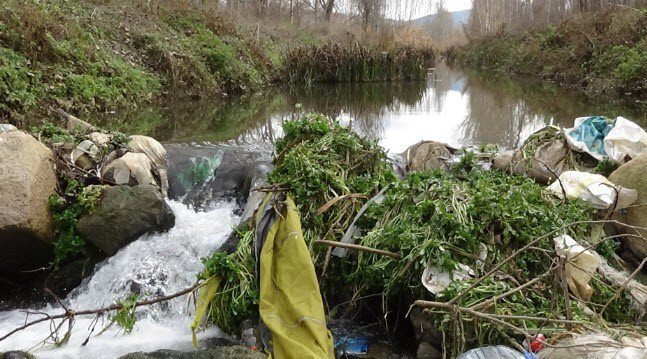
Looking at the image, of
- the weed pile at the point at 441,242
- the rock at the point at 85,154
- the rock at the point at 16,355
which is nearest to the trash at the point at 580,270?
the weed pile at the point at 441,242

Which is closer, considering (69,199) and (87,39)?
(69,199)

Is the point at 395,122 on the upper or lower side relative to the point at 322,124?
lower

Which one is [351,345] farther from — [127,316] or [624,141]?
[624,141]

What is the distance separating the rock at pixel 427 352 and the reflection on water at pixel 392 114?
377 centimetres

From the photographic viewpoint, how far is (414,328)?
3514 millimetres

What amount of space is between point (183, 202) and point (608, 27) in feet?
57.1

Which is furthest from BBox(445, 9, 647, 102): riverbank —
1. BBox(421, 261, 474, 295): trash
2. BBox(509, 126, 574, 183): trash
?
BBox(421, 261, 474, 295): trash

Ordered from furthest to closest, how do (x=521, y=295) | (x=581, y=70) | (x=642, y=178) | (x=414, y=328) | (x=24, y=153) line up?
1. (x=581, y=70)
2. (x=24, y=153)
3. (x=642, y=178)
4. (x=414, y=328)
5. (x=521, y=295)

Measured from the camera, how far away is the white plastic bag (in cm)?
499

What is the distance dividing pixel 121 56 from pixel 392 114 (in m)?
6.27

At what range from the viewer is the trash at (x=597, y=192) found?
4.17 m

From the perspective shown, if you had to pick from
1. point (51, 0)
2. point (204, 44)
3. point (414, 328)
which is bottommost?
point (414, 328)

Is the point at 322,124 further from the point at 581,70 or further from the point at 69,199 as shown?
the point at 581,70

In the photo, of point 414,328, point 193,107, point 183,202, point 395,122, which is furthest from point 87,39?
point 414,328
